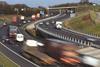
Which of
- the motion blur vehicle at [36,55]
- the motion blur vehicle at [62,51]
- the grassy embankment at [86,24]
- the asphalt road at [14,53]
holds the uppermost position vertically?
the motion blur vehicle at [62,51]

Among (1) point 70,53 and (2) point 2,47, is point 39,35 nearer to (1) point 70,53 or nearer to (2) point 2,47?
(2) point 2,47

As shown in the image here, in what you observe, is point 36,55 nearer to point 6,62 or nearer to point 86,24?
point 6,62

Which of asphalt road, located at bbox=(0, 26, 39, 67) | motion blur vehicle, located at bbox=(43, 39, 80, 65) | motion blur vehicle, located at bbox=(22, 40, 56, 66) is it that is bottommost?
asphalt road, located at bbox=(0, 26, 39, 67)

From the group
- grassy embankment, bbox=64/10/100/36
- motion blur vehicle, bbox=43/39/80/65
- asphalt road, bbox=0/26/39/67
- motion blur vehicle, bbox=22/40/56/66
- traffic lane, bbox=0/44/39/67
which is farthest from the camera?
grassy embankment, bbox=64/10/100/36

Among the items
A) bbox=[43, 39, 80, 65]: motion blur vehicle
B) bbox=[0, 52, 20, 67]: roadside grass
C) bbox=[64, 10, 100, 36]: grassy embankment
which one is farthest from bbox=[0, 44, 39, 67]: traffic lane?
bbox=[64, 10, 100, 36]: grassy embankment

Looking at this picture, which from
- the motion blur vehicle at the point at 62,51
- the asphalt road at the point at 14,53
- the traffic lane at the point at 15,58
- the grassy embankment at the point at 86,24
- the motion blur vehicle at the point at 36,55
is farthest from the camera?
the grassy embankment at the point at 86,24

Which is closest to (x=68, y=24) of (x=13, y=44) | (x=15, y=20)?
(x=15, y=20)

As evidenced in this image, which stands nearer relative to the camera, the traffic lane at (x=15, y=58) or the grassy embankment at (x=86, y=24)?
the traffic lane at (x=15, y=58)

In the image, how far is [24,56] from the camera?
5409cm

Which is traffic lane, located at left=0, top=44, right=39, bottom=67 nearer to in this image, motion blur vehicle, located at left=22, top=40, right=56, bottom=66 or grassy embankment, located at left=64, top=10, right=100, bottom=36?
motion blur vehicle, located at left=22, top=40, right=56, bottom=66

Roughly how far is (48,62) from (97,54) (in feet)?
30.6

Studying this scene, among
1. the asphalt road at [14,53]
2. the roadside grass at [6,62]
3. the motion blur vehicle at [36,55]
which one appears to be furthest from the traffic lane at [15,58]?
the motion blur vehicle at [36,55]

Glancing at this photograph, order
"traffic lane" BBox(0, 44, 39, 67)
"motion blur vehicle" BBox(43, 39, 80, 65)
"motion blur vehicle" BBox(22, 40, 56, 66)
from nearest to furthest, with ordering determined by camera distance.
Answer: "motion blur vehicle" BBox(43, 39, 80, 65)
"motion blur vehicle" BBox(22, 40, 56, 66)
"traffic lane" BBox(0, 44, 39, 67)

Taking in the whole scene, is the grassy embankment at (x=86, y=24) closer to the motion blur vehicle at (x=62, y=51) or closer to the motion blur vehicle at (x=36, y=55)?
the motion blur vehicle at (x=36, y=55)
